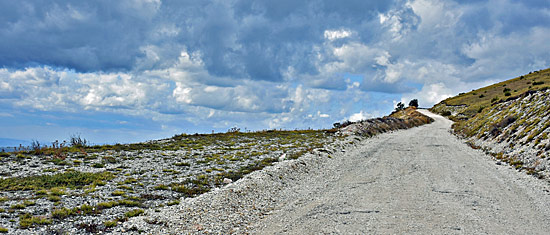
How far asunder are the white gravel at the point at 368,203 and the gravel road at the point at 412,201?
32 mm

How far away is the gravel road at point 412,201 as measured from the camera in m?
10.4

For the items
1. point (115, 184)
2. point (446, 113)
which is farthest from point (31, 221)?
point (446, 113)

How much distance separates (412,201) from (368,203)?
1794mm

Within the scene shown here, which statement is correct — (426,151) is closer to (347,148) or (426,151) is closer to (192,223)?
(347,148)

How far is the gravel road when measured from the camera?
10.4 metres

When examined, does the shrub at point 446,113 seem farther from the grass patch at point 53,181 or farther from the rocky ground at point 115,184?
the grass patch at point 53,181

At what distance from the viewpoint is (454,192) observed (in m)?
14.3

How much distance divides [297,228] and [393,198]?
5.03 meters

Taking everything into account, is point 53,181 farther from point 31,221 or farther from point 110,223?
point 110,223

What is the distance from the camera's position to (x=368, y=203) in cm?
1277

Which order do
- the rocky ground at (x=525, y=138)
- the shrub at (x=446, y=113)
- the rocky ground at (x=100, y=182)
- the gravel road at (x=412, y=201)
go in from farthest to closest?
1. the shrub at (x=446, y=113)
2. the rocky ground at (x=525, y=138)
3. the rocky ground at (x=100, y=182)
4. the gravel road at (x=412, y=201)

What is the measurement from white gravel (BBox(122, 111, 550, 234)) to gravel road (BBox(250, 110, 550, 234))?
0.03 m

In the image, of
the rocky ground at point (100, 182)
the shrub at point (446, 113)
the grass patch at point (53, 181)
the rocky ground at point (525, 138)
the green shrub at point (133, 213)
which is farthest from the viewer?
the shrub at point (446, 113)

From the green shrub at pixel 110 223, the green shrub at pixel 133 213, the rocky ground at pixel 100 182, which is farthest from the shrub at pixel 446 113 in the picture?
the green shrub at pixel 110 223
